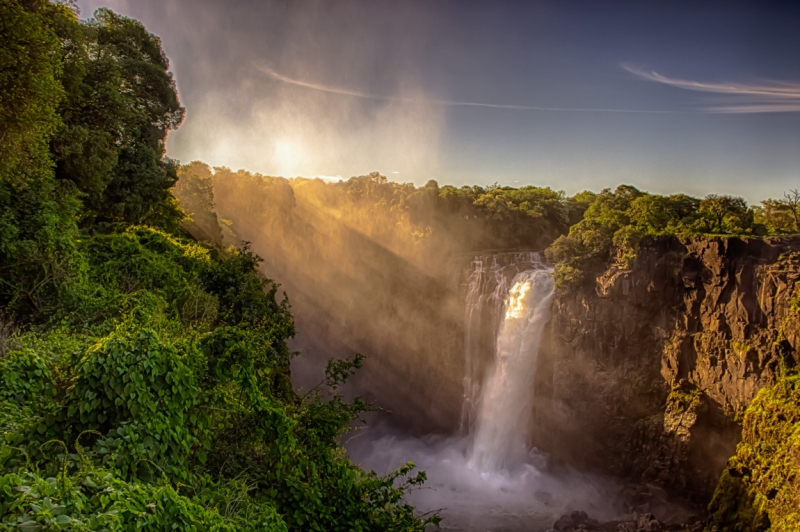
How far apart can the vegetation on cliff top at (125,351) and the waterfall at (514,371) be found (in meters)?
20.9

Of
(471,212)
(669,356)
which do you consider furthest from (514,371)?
(471,212)

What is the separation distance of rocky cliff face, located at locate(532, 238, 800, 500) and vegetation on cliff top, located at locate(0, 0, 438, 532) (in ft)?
75.3

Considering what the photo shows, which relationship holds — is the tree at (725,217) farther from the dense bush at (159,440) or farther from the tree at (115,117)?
the tree at (115,117)

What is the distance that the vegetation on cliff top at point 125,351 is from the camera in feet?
18.0

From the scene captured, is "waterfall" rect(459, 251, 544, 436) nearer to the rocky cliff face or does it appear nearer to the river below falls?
the river below falls

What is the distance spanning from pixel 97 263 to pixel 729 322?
33106mm

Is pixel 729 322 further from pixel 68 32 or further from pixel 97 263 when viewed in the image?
pixel 68 32

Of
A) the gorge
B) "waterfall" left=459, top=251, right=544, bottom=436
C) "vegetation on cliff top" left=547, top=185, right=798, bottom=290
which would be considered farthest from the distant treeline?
"waterfall" left=459, top=251, right=544, bottom=436

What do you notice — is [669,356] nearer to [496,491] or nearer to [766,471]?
[766,471]

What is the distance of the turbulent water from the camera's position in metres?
28.5

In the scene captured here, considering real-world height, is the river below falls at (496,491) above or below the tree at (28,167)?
below

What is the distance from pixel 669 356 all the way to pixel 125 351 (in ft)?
109

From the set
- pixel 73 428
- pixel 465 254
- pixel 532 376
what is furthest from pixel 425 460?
pixel 73 428

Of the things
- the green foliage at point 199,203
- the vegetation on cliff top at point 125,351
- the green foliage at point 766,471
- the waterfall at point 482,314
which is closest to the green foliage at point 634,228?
the waterfall at point 482,314
